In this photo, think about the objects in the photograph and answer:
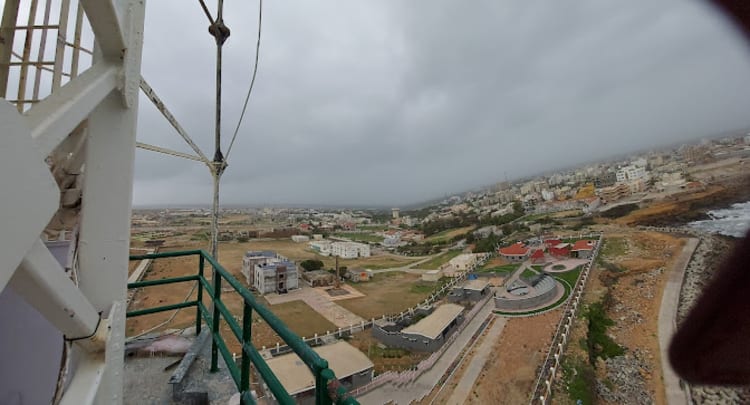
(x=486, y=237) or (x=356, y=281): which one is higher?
(x=486, y=237)

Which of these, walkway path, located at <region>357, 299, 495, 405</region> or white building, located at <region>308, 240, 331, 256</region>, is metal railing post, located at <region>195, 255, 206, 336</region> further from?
white building, located at <region>308, 240, 331, 256</region>

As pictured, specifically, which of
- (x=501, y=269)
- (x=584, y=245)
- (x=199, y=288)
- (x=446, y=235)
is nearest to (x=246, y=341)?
(x=199, y=288)

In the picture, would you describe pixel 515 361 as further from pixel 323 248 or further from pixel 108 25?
pixel 323 248

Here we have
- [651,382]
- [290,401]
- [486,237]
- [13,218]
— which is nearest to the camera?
[13,218]

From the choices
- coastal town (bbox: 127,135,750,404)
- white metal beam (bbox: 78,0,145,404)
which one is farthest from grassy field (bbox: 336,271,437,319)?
white metal beam (bbox: 78,0,145,404)

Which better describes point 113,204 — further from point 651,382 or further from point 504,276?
point 504,276

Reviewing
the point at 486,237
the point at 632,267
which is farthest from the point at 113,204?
the point at 486,237
